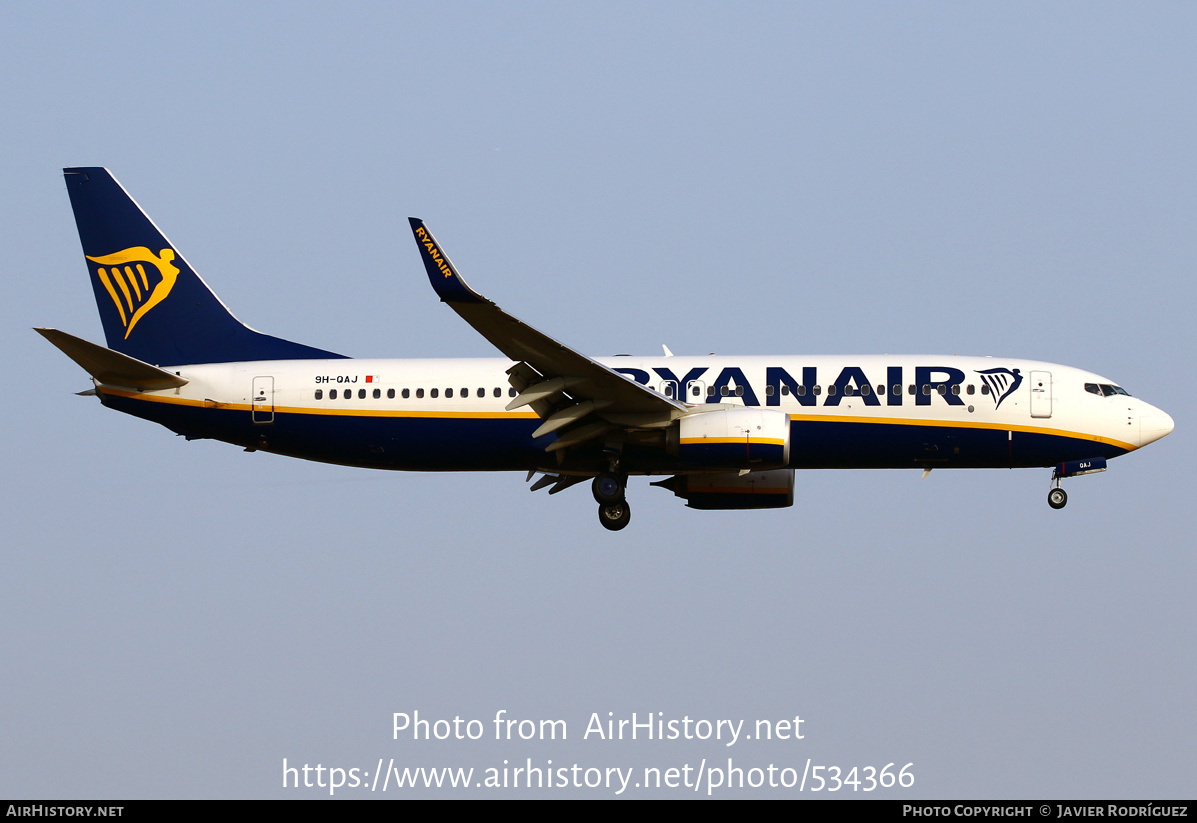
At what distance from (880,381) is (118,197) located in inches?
800

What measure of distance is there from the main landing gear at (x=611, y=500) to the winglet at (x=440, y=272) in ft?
23.8

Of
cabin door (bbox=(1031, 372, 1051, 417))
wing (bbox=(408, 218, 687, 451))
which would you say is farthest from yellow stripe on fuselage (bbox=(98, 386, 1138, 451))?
wing (bbox=(408, 218, 687, 451))

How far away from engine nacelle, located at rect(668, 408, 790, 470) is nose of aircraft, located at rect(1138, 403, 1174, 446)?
8978mm

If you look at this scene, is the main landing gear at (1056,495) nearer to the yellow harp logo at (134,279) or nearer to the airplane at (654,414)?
the airplane at (654,414)

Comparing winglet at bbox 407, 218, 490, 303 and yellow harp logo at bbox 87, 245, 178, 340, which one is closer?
winglet at bbox 407, 218, 490, 303

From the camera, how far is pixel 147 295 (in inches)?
1410

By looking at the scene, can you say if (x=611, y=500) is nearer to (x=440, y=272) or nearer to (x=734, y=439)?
(x=734, y=439)

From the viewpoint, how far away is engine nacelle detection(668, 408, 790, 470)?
3064cm

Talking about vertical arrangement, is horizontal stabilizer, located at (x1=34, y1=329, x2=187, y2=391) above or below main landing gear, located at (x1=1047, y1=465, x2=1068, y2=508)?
above

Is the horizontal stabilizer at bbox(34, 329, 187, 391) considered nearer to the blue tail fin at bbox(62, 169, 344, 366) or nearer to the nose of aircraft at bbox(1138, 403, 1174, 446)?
the blue tail fin at bbox(62, 169, 344, 366)

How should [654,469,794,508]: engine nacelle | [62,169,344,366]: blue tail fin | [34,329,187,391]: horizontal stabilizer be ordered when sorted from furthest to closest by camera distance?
[62,169,344,366]: blue tail fin < [654,469,794,508]: engine nacelle < [34,329,187,391]: horizontal stabilizer

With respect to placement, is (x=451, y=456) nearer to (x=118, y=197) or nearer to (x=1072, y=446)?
(x=118, y=197)

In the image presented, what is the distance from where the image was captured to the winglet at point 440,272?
86.6 feet

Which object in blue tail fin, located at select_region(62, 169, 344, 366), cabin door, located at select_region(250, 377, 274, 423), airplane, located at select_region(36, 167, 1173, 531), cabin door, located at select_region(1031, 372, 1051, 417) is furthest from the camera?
blue tail fin, located at select_region(62, 169, 344, 366)
